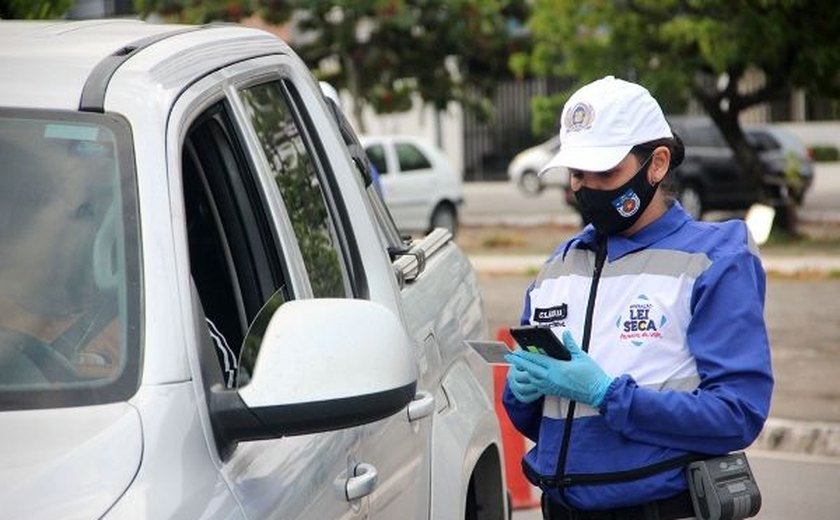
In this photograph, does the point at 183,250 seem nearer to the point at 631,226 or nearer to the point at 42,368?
the point at 42,368

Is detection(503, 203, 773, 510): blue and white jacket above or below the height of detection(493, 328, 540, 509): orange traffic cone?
above

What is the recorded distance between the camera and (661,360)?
11.7 feet

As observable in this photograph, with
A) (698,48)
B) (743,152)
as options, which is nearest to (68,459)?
(698,48)

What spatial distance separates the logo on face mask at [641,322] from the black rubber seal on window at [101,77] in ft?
3.92

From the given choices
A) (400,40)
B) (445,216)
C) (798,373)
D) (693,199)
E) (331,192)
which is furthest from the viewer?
(400,40)

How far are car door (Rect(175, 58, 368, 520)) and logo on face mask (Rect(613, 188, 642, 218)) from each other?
2.23ft

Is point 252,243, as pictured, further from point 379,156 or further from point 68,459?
point 379,156

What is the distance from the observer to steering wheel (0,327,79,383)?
104 inches

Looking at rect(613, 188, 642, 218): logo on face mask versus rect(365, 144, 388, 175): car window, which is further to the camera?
rect(365, 144, 388, 175): car window

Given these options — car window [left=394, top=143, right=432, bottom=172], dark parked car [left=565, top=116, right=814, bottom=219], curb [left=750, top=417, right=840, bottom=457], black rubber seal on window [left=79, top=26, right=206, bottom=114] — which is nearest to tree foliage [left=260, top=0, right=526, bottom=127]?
car window [left=394, top=143, right=432, bottom=172]

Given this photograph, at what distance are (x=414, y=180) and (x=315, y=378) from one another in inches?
856

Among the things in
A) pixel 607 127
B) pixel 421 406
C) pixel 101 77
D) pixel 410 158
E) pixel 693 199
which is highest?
pixel 101 77

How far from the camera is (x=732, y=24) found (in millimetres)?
18719

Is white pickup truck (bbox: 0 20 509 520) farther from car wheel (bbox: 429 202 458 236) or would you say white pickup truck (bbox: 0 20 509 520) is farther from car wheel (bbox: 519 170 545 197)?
car wheel (bbox: 519 170 545 197)
